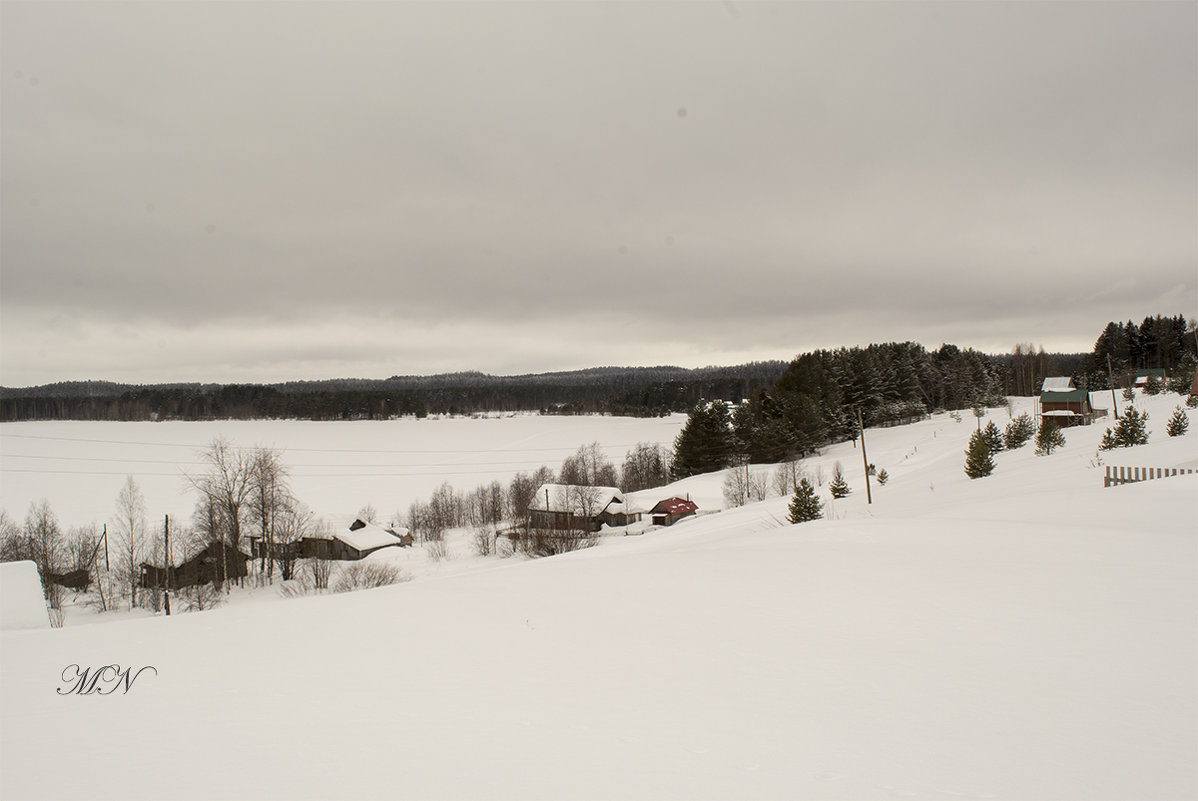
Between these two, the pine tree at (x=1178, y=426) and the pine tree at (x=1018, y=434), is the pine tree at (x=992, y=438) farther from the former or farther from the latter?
the pine tree at (x=1178, y=426)

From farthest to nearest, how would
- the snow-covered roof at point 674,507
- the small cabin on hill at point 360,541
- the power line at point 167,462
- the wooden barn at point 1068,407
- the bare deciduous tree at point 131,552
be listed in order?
the power line at point 167,462
the wooden barn at point 1068,407
the snow-covered roof at point 674,507
the small cabin on hill at point 360,541
the bare deciduous tree at point 131,552

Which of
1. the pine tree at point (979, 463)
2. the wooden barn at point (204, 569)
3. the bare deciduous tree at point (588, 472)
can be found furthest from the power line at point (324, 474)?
the pine tree at point (979, 463)

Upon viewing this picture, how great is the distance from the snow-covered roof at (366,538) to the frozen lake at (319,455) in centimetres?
951

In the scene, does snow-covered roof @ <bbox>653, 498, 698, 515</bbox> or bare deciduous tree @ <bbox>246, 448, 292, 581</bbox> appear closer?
bare deciduous tree @ <bbox>246, 448, 292, 581</bbox>

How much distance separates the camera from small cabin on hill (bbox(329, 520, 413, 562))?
5075 centimetres

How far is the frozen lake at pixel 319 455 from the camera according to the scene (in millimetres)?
70500

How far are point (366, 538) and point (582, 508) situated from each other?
19.2 m

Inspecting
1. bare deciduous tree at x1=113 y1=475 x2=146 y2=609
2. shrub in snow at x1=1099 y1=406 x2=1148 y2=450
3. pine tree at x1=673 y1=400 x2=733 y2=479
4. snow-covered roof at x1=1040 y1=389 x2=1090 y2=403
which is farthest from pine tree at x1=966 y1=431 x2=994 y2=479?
bare deciduous tree at x1=113 y1=475 x2=146 y2=609

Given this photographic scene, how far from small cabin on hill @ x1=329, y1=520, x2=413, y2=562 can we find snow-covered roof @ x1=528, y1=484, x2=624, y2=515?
1350 centimetres

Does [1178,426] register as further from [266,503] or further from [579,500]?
[266,503]

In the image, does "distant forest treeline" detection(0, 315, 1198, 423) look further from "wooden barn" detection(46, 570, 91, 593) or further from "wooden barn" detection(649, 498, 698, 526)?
"wooden barn" detection(46, 570, 91, 593)

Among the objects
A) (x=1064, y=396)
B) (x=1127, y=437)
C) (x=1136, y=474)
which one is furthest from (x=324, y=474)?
(x=1064, y=396)

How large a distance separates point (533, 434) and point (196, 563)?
87089 mm

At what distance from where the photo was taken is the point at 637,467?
8400 cm
